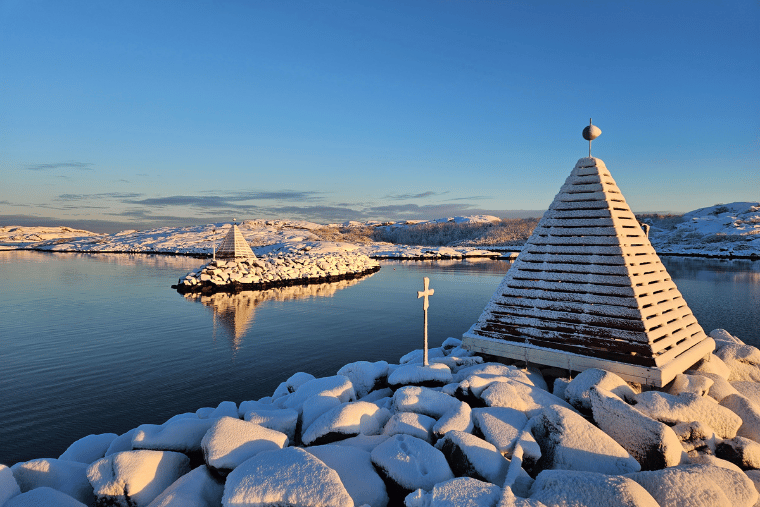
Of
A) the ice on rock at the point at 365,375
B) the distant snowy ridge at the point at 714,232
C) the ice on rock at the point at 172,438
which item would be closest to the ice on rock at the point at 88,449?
the ice on rock at the point at 172,438

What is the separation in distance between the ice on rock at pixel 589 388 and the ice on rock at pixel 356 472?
3918 millimetres

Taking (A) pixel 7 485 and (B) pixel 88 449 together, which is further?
(B) pixel 88 449

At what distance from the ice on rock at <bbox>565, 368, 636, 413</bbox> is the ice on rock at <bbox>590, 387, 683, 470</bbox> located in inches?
25.9

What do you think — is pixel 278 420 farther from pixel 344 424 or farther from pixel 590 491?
pixel 590 491

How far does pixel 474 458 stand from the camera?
5.49 meters

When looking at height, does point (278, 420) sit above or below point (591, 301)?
below

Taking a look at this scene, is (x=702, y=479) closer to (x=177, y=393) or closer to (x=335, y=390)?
(x=335, y=390)

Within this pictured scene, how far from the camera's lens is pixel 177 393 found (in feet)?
38.3

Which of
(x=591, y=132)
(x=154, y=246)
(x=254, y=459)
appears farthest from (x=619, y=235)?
(x=154, y=246)

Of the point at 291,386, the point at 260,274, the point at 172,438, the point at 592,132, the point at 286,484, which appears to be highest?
the point at 592,132

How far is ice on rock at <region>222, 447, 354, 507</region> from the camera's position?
177 inches

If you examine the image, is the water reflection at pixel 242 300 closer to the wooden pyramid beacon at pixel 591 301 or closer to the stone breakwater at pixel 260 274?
the stone breakwater at pixel 260 274

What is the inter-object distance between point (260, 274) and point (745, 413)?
3444cm

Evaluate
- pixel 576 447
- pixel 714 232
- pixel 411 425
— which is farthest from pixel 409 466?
pixel 714 232
